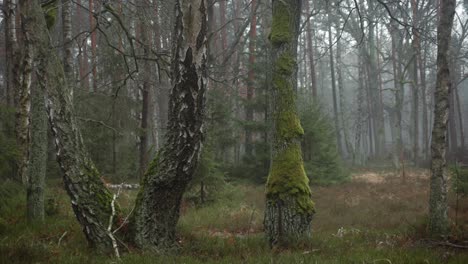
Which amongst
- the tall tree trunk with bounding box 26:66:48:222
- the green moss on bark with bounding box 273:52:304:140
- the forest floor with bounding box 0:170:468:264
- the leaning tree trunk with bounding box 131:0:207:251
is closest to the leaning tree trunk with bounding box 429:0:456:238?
the forest floor with bounding box 0:170:468:264

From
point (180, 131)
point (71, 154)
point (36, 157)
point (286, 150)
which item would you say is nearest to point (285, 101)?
point (286, 150)

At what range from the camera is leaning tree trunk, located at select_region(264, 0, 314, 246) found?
19.6 ft

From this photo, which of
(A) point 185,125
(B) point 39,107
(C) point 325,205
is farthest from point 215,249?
(C) point 325,205

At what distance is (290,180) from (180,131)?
2387 mm

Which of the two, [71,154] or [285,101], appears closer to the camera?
[71,154]

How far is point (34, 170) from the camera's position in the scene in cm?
646

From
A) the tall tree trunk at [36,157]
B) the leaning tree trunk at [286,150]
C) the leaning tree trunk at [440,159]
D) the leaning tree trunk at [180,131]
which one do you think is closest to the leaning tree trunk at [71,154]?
the leaning tree trunk at [180,131]

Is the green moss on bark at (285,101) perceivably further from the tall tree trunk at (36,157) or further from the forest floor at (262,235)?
the tall tree trunk at (36,157)

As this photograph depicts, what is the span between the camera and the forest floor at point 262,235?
14.9 ft

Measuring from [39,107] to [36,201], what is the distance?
1.77 meters

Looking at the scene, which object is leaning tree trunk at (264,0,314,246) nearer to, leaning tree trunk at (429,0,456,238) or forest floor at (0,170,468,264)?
forest floor at (0,170,468,264)

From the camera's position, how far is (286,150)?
6320 millimetres

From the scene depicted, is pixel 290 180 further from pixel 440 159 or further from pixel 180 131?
pixel 440 159

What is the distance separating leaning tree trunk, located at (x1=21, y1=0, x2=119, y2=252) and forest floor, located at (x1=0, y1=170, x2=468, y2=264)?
364 mm
